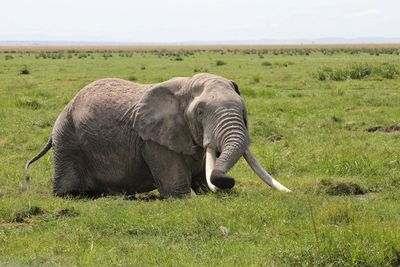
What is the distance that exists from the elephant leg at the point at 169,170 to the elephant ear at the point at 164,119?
141 mm

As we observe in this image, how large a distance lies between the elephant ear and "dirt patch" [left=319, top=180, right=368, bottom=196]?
202 cm

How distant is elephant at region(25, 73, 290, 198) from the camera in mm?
8273

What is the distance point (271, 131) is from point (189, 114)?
6174 millimetres

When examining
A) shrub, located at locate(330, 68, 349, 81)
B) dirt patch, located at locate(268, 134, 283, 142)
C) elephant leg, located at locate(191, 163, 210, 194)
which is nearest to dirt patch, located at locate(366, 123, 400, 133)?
dirt patch, located at locate(268, 134, 283, 142)

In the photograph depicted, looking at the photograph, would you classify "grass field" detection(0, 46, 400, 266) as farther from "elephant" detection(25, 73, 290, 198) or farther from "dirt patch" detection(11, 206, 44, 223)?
"elephant" detection(25, 73, 290, 198)

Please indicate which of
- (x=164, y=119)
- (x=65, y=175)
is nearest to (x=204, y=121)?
(x=164, y=119)

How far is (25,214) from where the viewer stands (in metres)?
8.18

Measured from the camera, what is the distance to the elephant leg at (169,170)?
9.06 metres

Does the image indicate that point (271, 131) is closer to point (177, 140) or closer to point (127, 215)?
point (177, 140)

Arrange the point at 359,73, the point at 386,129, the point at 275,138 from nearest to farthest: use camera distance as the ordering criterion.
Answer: the point at 275,138 → the point at 386,129 → the point at 359,73

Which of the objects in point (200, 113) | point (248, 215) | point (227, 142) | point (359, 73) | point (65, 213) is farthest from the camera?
point (359, 73)

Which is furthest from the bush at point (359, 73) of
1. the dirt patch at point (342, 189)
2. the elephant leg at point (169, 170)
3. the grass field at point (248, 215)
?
the elephant leg at point (169, 170)

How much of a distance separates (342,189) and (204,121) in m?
2.42

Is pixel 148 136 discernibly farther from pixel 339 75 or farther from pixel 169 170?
pixel 339 75
